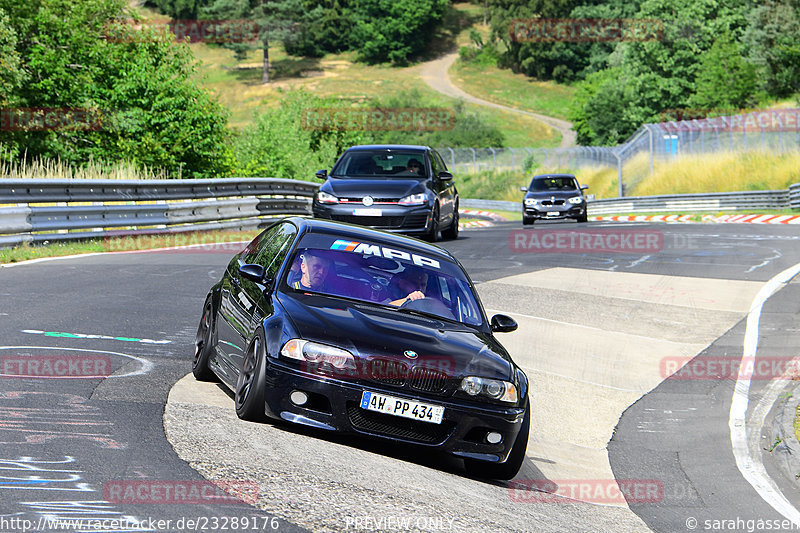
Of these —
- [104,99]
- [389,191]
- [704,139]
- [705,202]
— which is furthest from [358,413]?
[704,139]

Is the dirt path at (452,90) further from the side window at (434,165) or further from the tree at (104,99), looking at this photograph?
the side window at (434,165)

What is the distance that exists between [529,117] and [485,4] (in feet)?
192

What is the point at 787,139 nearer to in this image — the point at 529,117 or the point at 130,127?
the point at 130,127

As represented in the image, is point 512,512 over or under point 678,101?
over

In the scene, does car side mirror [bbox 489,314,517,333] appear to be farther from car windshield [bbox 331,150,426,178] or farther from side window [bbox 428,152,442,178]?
side window [bbox 428,152,442,178]

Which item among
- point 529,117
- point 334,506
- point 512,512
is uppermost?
point 334,506

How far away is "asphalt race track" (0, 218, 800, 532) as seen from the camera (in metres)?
5.15

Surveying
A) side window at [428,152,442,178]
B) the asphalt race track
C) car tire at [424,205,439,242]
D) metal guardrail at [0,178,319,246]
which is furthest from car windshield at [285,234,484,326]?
side window at [428,152,442,178]

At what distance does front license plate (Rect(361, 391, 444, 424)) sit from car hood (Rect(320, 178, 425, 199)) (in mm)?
11951

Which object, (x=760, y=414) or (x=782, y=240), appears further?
(x=782, y=240)

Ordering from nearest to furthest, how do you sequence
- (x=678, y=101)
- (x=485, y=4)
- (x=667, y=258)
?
(x=667, y=258) < (x=678, y=101) < (x=485, y=4)

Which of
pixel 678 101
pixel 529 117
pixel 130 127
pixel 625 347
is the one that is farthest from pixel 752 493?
pixel 529 117

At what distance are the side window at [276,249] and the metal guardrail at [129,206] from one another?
29.1 ft

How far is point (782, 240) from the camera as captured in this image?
22.8m
